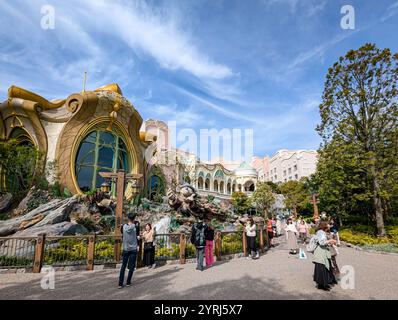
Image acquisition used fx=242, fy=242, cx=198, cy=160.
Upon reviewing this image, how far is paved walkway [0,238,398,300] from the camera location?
5312 mm

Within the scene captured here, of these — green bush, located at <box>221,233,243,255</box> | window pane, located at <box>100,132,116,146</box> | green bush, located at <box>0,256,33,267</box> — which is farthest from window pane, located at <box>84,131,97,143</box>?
green bush, located at <box>221,233,243,255</box>

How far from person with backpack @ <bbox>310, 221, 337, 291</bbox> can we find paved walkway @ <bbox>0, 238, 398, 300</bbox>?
220 mm

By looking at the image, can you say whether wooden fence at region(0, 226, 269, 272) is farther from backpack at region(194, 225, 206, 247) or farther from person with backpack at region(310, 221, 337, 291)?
person with backpack at region(310, 221, 337, 291)

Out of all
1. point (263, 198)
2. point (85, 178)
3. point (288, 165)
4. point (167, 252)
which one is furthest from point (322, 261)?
point (288, 165)

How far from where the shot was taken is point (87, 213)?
1608 cm

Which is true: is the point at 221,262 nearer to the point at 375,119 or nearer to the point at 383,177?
the point at 383,177

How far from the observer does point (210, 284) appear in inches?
242

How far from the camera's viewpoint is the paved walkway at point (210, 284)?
5.31m

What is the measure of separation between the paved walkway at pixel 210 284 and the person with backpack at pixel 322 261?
22 centimetres

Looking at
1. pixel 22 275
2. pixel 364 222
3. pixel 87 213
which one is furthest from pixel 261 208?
pixel 22 275

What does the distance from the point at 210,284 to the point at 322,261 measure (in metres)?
2.75
